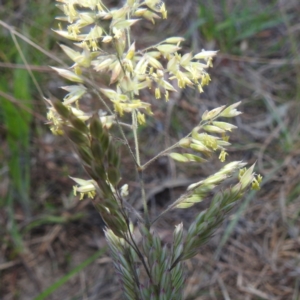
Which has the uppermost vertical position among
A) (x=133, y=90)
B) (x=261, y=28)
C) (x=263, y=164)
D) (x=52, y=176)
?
(x=133, y=90)

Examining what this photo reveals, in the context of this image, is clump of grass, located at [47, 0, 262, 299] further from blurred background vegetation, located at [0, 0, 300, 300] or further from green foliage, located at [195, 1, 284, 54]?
green foliage, located at [195, 1, 284, 54]

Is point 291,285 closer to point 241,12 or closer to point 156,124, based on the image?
point 156,124

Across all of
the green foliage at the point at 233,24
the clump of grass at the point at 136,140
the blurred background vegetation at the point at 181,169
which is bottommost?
the blurred background vegetation at the point at 181,169

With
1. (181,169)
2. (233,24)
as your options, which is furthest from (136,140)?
(233,24)

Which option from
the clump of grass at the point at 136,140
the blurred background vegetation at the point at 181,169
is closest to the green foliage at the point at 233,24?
the blurred background vegetation at the point at 181,169

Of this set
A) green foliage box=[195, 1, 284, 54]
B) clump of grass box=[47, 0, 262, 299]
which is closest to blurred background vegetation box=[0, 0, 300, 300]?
green foliage box=[195, 1, 284, 54]

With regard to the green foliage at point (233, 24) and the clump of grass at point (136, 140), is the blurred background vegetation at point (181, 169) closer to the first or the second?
the green foliage at point (233, 24)

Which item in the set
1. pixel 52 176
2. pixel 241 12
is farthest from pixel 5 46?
pixel 241 12

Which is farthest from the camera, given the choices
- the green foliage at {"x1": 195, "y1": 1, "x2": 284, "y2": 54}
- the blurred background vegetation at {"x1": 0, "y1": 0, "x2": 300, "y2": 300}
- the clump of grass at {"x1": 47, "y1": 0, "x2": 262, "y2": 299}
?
the green foliage at {"x1": 195, "y1": 1, "x2": 284, "y2": 54}
